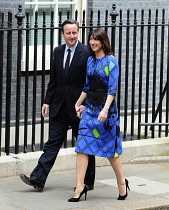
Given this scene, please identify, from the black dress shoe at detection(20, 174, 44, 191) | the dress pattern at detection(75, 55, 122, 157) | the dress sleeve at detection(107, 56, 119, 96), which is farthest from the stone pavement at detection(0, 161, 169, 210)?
the dress sleeve at detection(107, 56, 119, 96)

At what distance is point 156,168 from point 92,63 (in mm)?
2501

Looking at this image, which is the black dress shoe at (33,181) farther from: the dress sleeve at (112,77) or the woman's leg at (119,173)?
the dress sleeve at (112,77)

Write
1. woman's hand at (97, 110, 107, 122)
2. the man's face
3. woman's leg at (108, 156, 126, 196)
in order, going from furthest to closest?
1. the man's face
2. woman's leg at (108, 156, 126, 196)
3. woman's hand at (97, 110, 107, 122)

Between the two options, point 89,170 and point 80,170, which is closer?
point 80,170

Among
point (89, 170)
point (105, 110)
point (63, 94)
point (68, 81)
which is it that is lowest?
point (89, 170)

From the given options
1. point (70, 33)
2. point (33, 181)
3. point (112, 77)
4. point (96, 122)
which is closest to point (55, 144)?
point (33, 181)

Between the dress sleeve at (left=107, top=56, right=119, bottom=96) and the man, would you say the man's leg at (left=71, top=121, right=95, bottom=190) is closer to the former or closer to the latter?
the man

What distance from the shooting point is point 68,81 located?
752 centimetres

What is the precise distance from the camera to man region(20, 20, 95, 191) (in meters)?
7.48

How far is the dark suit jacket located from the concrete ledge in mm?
1085

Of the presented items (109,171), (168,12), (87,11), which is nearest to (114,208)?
(109,171)

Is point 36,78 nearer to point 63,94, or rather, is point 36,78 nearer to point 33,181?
point 63,94

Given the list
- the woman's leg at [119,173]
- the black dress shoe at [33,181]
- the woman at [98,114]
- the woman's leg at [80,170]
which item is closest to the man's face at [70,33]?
the woman at [98,114]

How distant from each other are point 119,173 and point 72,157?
67.6 inches
